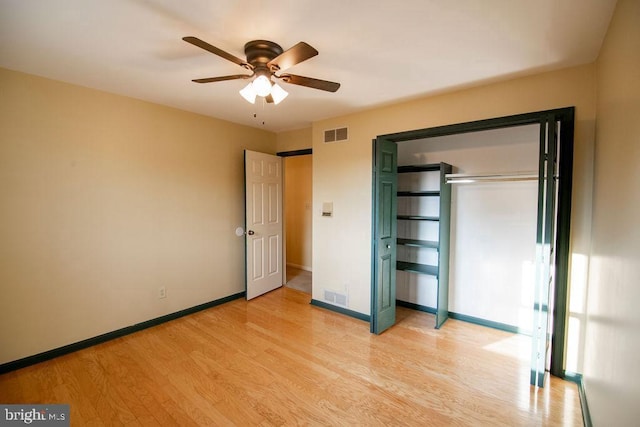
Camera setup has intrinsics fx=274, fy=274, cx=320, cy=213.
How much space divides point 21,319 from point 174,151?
205 centimetres

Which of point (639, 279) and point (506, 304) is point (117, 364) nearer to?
point (639, 279)

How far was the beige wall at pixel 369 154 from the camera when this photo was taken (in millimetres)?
A: 2131

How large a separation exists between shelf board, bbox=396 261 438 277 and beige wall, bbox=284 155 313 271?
2366mm

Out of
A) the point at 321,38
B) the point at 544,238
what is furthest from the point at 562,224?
the point at 321,38

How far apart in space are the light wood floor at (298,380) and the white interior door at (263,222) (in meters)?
1.05

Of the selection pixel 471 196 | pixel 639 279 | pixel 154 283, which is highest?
pixel 471 196

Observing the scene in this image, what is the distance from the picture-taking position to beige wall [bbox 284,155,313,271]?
18.2ft

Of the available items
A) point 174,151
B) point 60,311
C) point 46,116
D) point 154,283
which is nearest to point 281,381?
point 154,283

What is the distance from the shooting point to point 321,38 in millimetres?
1786

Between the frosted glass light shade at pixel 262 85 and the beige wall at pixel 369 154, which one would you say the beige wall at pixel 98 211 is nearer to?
the beige wall at pixel 369 154

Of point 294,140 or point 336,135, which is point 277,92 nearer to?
point 336,135

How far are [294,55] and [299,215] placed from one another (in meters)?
4.28

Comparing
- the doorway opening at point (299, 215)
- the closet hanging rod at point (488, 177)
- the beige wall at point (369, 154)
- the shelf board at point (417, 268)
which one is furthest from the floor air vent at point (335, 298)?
the closet hanging rod at point (488, 177)

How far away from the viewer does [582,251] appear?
214 centimetres
